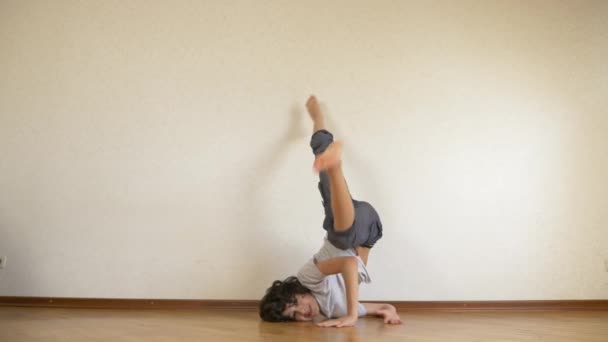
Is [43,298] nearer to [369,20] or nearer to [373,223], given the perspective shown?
[373,223]

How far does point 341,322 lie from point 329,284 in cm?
32

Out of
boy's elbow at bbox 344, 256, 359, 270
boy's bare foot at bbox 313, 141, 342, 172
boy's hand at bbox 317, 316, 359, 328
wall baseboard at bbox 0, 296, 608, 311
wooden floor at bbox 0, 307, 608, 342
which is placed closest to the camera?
wooden floor at bbox 0, 307, 608, 342

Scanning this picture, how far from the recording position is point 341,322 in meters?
2.72

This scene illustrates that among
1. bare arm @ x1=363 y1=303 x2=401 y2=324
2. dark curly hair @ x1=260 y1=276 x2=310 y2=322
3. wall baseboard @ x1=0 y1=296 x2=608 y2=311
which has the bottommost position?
wall baseboard @ x1=0 y1=296 x2=608 y2=311

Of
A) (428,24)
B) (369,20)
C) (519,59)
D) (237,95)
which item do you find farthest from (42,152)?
(519,59)

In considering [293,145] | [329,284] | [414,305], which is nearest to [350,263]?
[329,284]

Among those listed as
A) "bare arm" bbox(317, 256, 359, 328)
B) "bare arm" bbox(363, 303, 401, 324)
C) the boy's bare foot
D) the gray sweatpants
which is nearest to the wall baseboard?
"bare arm" bbox(363, 303, 401, 324)

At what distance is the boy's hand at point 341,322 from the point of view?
271 centimetres

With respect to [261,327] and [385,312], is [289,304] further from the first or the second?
[385,312]

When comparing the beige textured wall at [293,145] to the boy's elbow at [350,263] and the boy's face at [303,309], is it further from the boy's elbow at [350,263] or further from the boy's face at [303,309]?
the boy's elbow at [350,263]

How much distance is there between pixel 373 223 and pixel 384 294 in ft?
1.92

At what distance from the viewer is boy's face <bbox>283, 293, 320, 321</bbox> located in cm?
293

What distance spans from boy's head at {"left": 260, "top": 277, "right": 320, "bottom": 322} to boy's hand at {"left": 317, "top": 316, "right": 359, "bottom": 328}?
0.21m

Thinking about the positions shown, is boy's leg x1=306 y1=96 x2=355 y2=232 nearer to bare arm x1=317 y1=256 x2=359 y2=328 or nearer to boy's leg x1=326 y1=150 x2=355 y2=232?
boy's leg x1=326 y1=150 x2=355 y2=232
